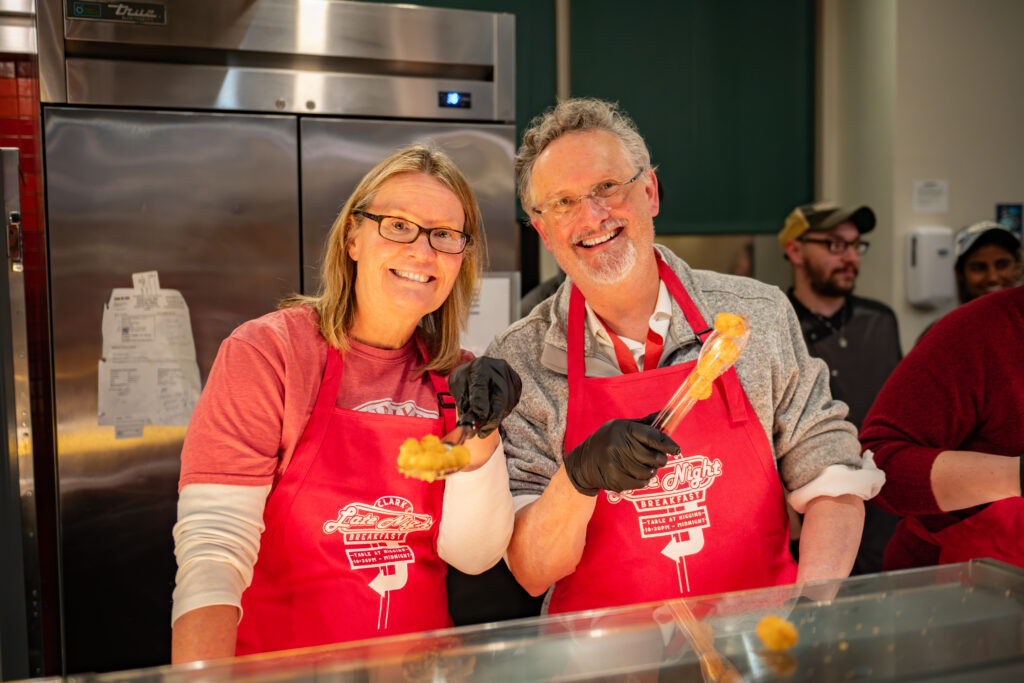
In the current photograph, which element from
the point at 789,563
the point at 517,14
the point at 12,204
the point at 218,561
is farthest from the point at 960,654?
the point at 517,14

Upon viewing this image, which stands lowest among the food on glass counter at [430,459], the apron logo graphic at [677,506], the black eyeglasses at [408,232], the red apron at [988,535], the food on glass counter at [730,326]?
the red apron at [988,535]

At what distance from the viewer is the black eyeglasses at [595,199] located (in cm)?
160

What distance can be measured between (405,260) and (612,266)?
38 cm

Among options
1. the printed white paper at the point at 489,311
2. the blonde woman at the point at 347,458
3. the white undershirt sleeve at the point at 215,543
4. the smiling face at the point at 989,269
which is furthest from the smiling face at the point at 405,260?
the smiling face at the point at 989,269

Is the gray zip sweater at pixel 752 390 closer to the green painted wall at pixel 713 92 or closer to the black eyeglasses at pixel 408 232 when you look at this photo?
the black eyeglasses at pixel 408 232

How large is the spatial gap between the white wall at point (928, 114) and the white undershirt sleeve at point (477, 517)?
9.32ft

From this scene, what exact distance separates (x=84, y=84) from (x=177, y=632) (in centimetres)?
177

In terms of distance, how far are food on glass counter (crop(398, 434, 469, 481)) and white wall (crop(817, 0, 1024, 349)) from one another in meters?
3.18

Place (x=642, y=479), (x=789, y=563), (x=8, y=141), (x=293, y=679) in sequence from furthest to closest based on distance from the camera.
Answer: (x=8, y=141)
(x=789, y=563)
(x=642, y=479)
(x=293, y=679)

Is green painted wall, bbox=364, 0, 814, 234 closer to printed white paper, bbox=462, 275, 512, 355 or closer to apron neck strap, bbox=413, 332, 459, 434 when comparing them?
printed white paper, bbox=462, 275, 512, 355

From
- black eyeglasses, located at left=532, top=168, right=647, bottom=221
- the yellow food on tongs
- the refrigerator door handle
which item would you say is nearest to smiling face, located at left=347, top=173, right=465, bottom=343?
black eyeglasses, located at left=532, top=168, right=647, bottom=221

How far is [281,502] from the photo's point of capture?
146 centimetres

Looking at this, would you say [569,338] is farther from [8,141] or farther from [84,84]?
[8,141]

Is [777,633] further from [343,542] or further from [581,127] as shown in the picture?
[581,127]
